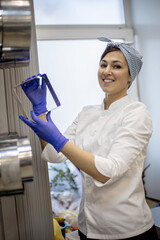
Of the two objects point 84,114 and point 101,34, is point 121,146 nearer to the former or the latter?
point 84,114

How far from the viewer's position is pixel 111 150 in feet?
3.66

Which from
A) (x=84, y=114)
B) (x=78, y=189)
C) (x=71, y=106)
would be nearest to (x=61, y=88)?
(x=71, y=106)

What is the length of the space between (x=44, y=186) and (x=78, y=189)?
81.5 inches

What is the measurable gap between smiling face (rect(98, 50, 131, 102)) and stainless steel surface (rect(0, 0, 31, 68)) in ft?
2.30

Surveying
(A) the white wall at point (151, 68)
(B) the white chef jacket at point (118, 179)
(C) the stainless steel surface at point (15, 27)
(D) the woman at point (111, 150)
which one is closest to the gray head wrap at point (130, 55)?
(D) the woman at point (111, 150)

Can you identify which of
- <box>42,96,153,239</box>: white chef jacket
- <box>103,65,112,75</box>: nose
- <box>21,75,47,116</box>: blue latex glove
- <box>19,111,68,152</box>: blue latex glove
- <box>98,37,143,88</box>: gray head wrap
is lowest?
<box>42,96,153,239</box>: white chef jacket

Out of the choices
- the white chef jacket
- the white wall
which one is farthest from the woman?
the white wall

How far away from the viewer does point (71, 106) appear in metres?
3.32

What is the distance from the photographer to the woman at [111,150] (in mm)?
1059

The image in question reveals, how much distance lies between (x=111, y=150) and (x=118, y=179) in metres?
A: 0.16

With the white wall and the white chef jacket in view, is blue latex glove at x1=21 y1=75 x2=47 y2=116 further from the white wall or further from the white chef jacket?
the white wall

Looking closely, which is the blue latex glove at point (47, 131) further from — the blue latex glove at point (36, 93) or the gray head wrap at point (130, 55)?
the gray head wrap at point (130, 55)

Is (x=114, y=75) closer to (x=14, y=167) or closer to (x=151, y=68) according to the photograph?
(x=14, y=167)

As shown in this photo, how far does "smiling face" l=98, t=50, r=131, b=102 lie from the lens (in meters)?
1.29
